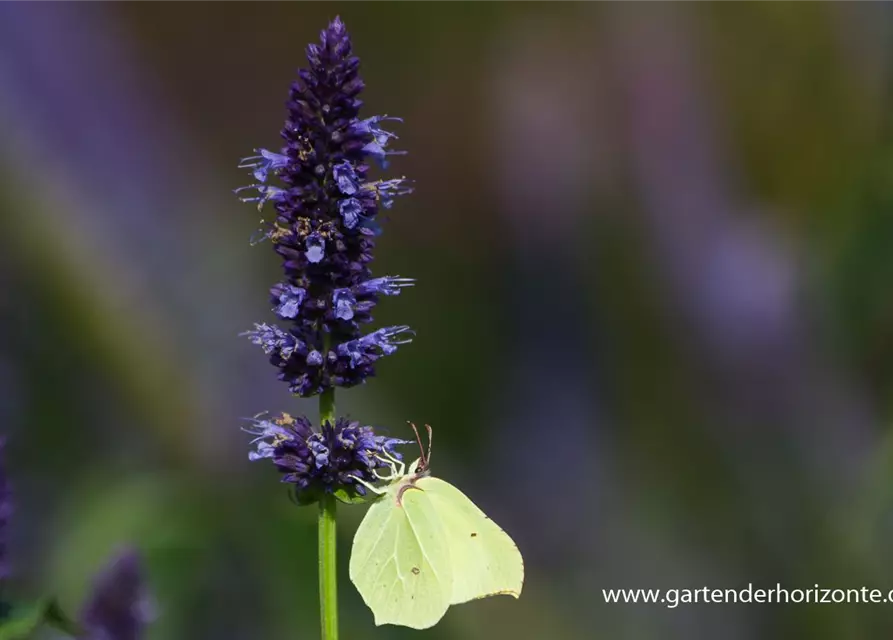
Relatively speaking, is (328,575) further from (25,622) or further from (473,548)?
(473,548)

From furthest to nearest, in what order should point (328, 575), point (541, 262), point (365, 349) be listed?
point (541, 262) < point (365, 349) < point (328, 575)

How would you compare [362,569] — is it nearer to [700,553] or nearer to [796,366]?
[700,553]

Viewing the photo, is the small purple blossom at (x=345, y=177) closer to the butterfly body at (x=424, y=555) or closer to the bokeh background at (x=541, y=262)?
the butterfly body at (x=424, y=555)

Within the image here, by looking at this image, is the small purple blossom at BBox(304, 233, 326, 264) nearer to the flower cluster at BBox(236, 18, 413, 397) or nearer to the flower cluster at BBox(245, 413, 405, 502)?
the flower cluster at BBox(236, 18, 413, 397)

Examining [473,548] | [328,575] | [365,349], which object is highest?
[365,349]

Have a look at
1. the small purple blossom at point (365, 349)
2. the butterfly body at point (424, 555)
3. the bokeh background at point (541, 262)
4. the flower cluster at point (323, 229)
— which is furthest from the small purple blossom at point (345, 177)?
the bokeh background at point (541, 262)

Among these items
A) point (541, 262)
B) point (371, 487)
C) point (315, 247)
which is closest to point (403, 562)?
point (371, 487)
